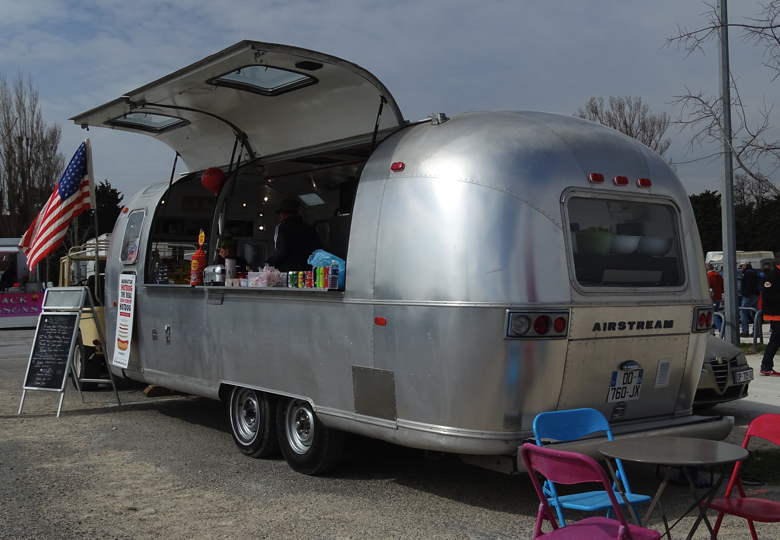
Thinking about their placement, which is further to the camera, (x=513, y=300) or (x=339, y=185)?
(x=339, y=185)

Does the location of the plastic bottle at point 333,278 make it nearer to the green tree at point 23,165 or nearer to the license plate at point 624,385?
the license plate at point 624,385

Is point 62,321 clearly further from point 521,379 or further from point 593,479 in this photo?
point 593,479

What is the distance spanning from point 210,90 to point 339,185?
232cm

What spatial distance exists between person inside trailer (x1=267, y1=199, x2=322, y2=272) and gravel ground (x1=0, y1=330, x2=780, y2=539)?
1.75 metres

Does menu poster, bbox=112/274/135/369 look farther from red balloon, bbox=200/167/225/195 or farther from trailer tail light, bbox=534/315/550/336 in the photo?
trailer tail light, bbox=534/315/550/336

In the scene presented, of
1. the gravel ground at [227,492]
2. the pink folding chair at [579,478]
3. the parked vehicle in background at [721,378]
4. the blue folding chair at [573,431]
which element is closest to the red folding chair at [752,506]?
the blue folding chair at [573,431]

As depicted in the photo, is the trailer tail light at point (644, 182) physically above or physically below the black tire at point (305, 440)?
above

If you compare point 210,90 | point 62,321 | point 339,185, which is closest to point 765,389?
point 339,185

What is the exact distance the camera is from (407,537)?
4.96m

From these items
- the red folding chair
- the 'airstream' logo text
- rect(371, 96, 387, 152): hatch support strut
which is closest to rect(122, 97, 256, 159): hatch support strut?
rect(371, 96, 387, 152): hatch support strut

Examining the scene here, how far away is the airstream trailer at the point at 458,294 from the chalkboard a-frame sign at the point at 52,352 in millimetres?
2571

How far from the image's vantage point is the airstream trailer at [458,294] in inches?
201

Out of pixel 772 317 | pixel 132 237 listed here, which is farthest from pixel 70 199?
pixel 772 317

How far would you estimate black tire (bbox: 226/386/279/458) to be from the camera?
677cm
